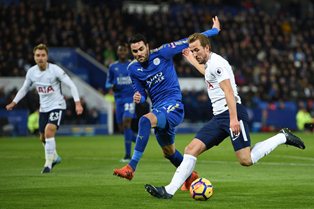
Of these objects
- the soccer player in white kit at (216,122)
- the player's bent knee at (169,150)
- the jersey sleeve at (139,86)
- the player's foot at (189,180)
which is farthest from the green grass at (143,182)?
the jersey sleeve at (139,86)

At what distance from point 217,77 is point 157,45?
26.8m

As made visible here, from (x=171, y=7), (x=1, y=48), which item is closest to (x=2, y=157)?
(x=1, y=48)

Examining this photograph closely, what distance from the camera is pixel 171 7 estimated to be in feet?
138

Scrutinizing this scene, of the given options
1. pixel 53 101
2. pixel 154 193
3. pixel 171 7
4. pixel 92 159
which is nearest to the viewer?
pixel 154 193

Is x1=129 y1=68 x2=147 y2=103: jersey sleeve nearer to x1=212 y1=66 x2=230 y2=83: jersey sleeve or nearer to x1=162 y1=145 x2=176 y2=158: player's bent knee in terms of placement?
x1=162 y1=145 x2=176 y2=158: player's bent knee

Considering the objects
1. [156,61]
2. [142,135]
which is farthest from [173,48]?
[142,135]

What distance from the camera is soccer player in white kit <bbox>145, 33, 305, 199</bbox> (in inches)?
389

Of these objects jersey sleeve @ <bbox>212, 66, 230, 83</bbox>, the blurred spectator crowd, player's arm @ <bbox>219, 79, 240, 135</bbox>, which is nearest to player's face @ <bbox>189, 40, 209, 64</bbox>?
jersey sleeve @ <bbox>212, 66, 230, 83</bbox>

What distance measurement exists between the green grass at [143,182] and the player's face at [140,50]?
6.31 ft

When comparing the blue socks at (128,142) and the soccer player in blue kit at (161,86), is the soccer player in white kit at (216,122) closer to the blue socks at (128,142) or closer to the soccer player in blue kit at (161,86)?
the soccer player in blue kit at (161,86)

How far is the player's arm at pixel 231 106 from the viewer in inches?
380

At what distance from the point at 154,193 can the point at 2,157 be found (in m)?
10.1

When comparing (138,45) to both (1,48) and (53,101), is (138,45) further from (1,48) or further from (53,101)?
(1,48)

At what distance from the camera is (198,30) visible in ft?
128
